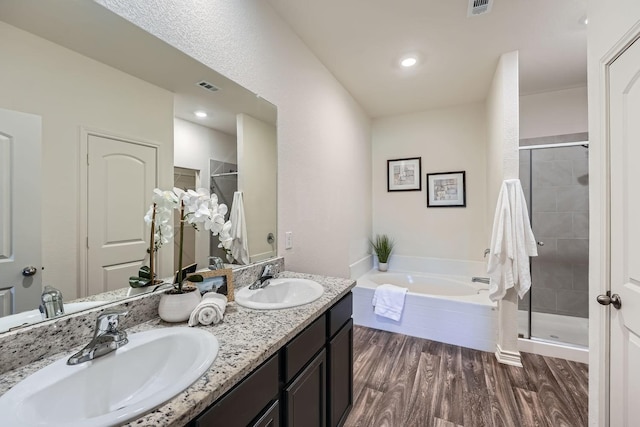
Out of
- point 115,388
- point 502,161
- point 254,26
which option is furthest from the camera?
point 502,161

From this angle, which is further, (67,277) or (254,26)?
(254,26)

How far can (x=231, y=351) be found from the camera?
2.66 feet

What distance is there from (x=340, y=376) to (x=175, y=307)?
37.6 inches

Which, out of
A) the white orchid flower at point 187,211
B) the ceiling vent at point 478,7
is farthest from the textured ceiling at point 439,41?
the white orchid flower at point 187,211

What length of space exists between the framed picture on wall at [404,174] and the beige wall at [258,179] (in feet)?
7.70

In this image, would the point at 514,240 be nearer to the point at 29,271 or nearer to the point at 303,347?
the point at 303,347

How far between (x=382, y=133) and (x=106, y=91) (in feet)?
11.0

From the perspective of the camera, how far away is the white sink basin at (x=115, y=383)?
0.55 meters

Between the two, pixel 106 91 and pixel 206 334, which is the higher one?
pixel 106 91

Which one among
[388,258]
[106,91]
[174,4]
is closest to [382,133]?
[388,258]

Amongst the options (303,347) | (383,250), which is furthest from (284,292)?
(383,250)

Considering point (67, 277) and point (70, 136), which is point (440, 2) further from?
point (67, 277)

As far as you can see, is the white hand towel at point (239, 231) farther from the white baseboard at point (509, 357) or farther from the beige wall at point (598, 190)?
the white baseboard at point (509, 357)

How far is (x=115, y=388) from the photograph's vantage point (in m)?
0.75
